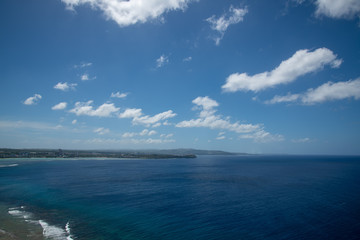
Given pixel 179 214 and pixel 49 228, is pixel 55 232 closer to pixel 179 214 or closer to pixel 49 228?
pixel 49 228

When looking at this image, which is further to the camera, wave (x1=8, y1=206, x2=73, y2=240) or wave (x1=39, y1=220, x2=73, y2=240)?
wave (x1=8, y1=206, x2=73, y2=240)

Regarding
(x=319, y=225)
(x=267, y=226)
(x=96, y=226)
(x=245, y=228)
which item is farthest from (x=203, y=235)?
(x=319, y=225)

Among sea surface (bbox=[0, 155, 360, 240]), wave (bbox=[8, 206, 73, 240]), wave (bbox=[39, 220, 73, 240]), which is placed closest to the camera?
wave (bbox=[39, 220, 73, 240])

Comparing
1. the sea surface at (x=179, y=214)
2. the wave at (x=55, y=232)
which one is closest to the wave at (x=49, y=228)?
the wave at (x=55, y=232)

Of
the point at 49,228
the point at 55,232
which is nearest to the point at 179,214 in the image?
the point at 55,232

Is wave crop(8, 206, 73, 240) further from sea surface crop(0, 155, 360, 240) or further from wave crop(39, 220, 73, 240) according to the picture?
sea surface crop(0, 155, 360, 240)

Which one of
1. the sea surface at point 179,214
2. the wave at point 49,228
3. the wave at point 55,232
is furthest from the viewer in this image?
the sea surface at point 179,214

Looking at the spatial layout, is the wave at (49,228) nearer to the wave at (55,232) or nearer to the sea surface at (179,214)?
the wave at (55,232)

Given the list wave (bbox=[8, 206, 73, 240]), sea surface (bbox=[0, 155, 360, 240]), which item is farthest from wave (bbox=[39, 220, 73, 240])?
sea surface (bbox=[0, 155, 360, 240])

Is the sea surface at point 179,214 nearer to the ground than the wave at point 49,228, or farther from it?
nearer to the ground
